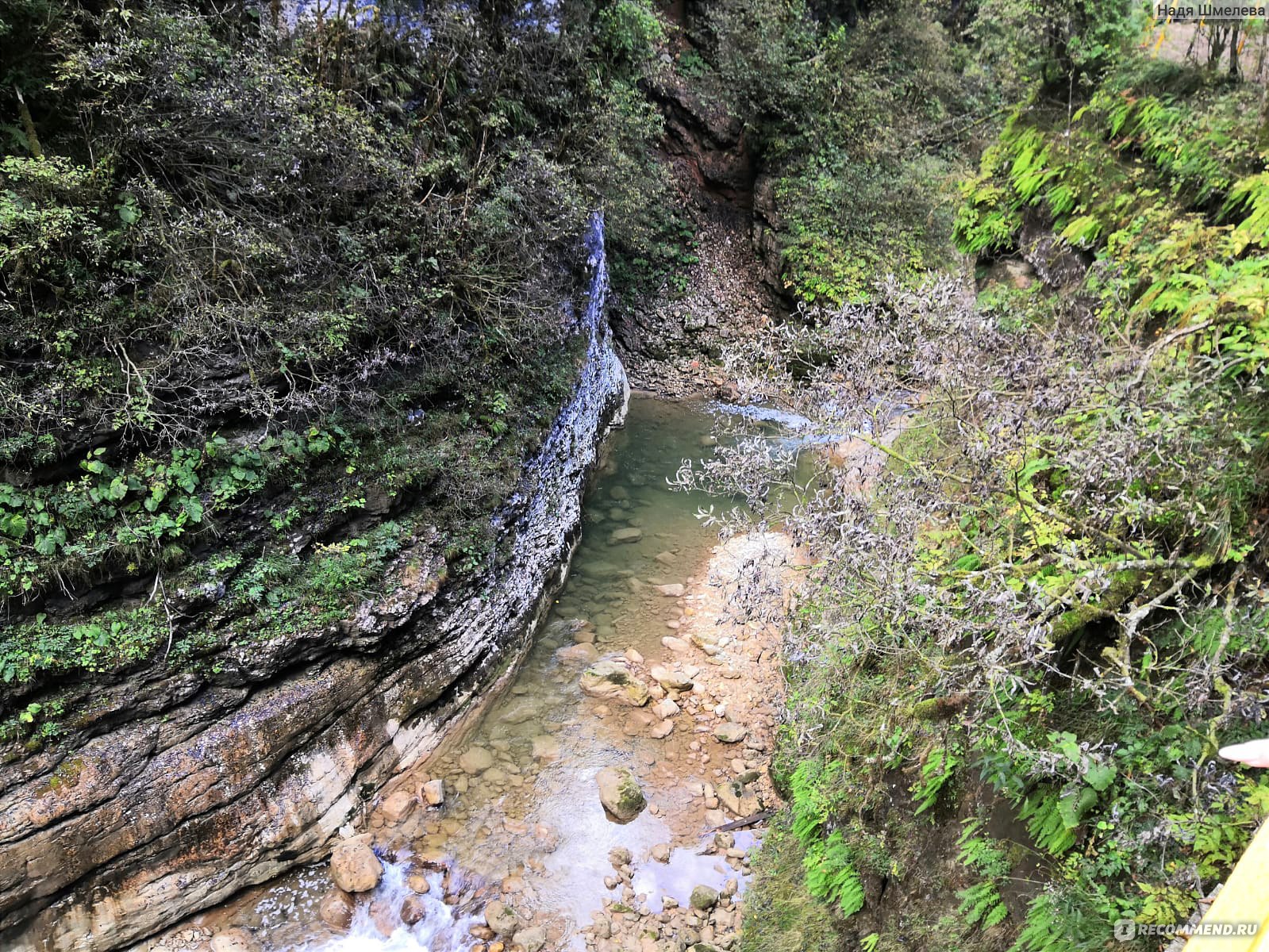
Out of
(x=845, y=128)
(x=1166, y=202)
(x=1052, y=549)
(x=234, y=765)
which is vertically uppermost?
(x=845, y=128)

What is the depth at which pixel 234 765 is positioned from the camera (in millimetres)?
5090

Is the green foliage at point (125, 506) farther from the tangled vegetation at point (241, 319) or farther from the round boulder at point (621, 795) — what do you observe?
the round boulder at point (621, 795)

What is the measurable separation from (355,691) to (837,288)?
12.8 m

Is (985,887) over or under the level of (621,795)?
over

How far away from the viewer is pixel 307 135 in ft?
21.0

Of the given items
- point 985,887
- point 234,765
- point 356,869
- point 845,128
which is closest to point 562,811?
point 356,869

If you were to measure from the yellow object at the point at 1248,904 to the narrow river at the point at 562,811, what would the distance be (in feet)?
16.1

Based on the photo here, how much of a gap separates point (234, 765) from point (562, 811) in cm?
288

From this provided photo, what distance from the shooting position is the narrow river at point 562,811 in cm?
509

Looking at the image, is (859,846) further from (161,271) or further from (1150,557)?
(161,271)

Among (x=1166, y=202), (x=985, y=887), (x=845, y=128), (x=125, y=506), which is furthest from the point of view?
(x=845, y=128)

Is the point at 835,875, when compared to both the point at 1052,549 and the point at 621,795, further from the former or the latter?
the point at 1052,549

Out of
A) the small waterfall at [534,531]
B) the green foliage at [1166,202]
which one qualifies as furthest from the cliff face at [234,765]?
the green foliage at [1166,202]

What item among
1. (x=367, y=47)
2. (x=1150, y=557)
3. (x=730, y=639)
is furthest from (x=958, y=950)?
(x=367, y=47)
